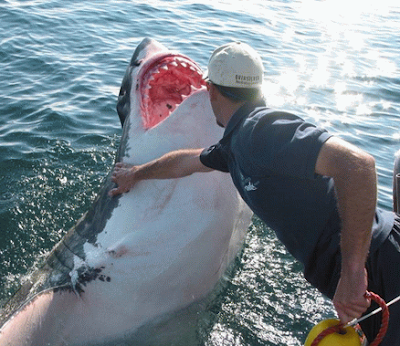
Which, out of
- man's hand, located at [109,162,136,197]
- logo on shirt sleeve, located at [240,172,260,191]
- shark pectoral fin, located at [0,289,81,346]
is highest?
logo on shirt sleeve, located at [240,172,260,191]

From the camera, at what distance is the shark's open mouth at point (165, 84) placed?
4227 millimetres

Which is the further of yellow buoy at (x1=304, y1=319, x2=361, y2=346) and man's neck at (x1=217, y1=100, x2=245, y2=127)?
man's neck at (x1=217, y1=100, x2=245, y2=127)

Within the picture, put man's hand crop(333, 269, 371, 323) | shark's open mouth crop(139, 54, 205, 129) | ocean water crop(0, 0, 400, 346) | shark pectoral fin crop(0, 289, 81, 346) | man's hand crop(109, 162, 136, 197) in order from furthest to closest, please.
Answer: ocean water crop(0, 0, 400, 346), shark's open mouth crop(139, 54, 205, 129), man's hand crop(109, 162, 136, 197), shark pectoral fin crop(0, 289, 81, 346), man's hand crop(333, 269, 371, 323)

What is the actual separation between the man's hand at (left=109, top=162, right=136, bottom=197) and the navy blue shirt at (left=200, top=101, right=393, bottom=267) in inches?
34.1

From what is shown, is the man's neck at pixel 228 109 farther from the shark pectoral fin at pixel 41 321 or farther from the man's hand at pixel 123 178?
the shark pectoral fin at pixel 41 321

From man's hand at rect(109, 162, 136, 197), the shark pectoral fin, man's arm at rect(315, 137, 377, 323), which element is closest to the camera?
man's arm at rect(315, 137, 377, 323)

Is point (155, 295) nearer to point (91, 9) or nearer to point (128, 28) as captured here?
point (128, 28)

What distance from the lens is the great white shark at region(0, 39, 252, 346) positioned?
3674mm

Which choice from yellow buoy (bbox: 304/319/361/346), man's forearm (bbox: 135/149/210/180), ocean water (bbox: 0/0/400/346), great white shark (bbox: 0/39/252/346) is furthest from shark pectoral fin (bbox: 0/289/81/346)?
yellow buoy (bbox: 304/319/361/346)

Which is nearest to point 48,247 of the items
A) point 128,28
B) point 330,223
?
point 330,223

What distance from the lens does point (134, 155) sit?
13.4 feet

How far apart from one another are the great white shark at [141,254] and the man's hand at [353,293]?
1328 mm

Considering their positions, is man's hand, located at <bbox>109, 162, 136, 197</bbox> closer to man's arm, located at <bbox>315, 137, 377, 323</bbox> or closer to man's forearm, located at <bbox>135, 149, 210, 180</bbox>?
man's forearm, located at <bbox>135, 149, 210, 180</bbox>

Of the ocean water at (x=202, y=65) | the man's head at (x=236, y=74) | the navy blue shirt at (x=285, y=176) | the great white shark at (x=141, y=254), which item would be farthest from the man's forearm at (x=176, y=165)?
the ocean water at (x=202, y=65)
